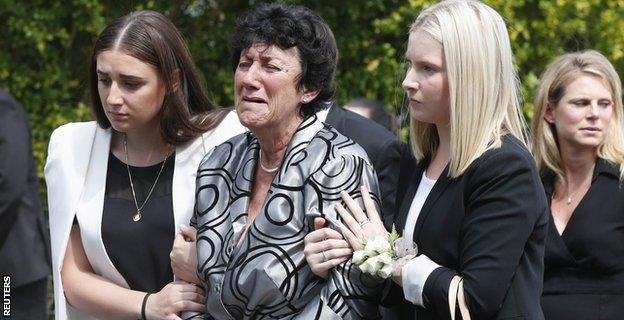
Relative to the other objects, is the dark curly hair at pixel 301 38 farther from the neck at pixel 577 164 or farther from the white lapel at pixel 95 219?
the neck at pixel 577 164

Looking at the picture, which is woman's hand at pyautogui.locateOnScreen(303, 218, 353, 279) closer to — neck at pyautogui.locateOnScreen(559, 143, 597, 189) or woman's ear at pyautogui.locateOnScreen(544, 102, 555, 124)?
neck at pyautogui.locateOnScreen(559, 143, 597, 189)

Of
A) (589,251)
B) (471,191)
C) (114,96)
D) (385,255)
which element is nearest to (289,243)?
(385,255)

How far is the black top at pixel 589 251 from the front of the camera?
15.0 ft

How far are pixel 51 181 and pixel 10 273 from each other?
526 millimetres

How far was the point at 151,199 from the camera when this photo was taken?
13.6 ft

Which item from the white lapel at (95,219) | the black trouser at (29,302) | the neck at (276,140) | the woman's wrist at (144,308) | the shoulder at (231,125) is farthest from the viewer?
the black trouser at (29,302)

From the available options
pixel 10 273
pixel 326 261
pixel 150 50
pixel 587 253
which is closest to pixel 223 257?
pixel 326 261

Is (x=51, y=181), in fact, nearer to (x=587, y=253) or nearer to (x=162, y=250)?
(x=162, y=250)

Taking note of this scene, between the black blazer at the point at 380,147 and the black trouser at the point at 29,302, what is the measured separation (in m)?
1.51

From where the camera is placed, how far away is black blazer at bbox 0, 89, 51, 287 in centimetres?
425

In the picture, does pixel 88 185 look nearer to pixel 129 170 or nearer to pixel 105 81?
pixel 129 170

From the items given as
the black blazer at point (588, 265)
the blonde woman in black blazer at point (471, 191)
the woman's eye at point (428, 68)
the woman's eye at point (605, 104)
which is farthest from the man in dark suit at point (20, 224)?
the woman's eye at point (605, 104)

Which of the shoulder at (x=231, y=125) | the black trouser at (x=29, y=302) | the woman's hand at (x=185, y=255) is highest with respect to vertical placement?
the shoulder at (x=231, y=125)

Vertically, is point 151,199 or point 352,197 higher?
point 352,197
